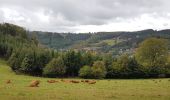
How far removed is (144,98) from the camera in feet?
122

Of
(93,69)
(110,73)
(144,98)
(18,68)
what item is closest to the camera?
(144,98)

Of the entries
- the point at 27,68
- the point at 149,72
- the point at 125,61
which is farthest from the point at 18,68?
the point at 149,72

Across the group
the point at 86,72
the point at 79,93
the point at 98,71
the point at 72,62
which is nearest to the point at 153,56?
the point at 98,71

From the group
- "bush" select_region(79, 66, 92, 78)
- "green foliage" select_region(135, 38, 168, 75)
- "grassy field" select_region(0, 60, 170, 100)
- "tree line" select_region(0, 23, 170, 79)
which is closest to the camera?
"grassy field" select_region(0, 60, 170, 100)

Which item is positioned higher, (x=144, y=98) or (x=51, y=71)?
(x=144, y=98)

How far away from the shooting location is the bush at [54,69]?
114m

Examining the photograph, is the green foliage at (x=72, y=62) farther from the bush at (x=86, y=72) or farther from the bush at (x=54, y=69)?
the bush at (x=86, y=72)

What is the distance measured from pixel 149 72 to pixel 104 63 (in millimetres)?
16630

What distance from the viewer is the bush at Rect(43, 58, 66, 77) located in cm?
11412

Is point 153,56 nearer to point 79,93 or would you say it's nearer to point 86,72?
point 86,72

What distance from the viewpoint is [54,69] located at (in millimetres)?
114375

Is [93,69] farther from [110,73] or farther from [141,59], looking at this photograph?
[141,59]

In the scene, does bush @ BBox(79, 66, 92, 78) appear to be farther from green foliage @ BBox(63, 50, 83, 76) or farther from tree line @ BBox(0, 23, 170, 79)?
green foliage @ BBox(63, 50, 83, 76)

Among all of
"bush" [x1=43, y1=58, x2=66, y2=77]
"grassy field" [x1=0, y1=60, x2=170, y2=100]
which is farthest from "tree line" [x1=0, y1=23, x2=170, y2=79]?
"grassy field" [x1=0, y1=60, x2=170, y2=100]
